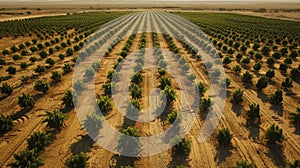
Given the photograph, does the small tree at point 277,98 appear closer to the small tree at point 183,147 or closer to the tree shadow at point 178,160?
the small tree at point 183,147

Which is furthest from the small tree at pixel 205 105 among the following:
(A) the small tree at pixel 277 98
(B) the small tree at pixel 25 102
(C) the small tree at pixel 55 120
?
(B) the small tree at pixel 25 102

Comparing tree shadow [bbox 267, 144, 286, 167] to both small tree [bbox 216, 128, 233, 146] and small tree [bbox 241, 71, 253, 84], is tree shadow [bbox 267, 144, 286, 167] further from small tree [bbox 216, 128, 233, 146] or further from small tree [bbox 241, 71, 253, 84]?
small tree [bbox 241, 71, 253, 84]

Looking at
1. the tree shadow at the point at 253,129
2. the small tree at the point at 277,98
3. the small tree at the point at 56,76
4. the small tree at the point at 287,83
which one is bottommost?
the tree shadow at the point at 253,129

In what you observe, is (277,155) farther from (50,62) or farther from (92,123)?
(50,62)

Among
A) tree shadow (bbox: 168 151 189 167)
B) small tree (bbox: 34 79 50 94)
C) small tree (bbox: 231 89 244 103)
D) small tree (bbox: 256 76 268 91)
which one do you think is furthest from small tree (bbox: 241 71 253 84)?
small tree (bbox: 34 79 50 94)

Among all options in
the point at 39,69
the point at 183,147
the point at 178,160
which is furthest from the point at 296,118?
the point at 39,69

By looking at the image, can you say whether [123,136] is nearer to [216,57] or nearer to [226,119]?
[226,119]

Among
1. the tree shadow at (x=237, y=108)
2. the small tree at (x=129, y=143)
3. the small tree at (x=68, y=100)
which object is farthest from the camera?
the small tree at (x=68, y=100)
